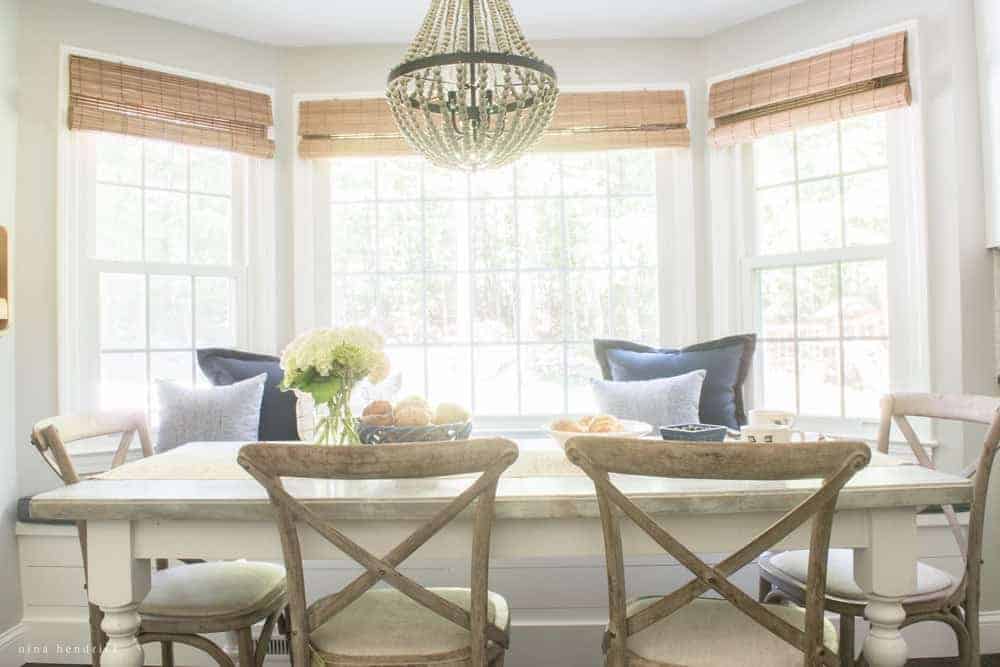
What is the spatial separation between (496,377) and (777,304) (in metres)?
1.43

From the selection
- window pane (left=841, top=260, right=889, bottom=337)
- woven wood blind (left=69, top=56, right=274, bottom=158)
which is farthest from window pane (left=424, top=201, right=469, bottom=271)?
window pane (left=841, top=260, right=889, bottom=337)

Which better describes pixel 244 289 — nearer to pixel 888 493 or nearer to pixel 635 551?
pixel 635 551

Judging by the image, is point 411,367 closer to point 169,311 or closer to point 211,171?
point 169,311

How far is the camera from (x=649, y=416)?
3023 mm

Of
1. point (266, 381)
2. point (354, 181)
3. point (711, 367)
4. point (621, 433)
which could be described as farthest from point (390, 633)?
point (354, 181)

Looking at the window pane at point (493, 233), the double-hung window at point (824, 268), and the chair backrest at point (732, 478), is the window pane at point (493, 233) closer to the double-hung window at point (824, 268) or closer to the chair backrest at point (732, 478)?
the double-hung window at point (824, 268)

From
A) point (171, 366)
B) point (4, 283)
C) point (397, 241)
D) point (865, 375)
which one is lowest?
point (865, 375)

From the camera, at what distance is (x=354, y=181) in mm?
3744

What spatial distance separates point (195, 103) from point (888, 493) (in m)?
3.24

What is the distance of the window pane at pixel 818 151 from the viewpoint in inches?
130

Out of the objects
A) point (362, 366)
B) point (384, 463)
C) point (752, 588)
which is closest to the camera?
point (384, 463)

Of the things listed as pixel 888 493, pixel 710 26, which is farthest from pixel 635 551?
pixel 710 26

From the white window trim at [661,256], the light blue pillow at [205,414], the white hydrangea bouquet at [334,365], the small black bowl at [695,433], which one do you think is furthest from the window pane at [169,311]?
the small black bowl at [695,433]

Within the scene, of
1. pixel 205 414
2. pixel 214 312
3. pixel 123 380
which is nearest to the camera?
pixel 205 414
